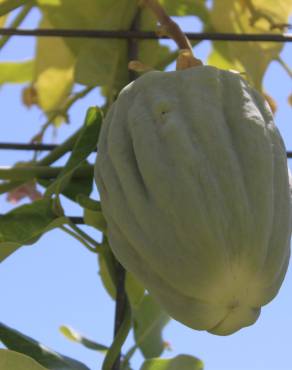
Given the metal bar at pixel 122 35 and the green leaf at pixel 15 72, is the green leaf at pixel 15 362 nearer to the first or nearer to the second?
the metal bar at pixel 122 35

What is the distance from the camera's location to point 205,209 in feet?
2.32

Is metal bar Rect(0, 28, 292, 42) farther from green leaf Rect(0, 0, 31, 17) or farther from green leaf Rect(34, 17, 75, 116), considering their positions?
green leaf Rect(34, 17, 75, 116)

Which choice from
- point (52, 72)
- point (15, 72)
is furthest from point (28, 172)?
point (15, 72)

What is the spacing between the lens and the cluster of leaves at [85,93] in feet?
3.35

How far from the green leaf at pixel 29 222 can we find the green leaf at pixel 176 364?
0.19 meters

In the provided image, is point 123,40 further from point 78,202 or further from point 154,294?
point 154,294

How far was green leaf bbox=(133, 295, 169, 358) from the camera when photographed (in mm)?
1226

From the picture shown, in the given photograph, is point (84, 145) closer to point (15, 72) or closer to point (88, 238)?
point (88, 238)

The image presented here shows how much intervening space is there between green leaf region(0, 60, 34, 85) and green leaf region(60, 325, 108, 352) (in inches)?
17.8

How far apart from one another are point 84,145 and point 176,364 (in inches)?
10.7

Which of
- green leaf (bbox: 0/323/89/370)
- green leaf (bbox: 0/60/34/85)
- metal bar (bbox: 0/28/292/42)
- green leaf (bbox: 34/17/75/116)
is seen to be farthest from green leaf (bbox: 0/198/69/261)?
green leaf (bbox: 0/60/34/85)

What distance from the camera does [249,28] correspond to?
131 centimetres

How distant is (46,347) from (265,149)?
0.39 meters

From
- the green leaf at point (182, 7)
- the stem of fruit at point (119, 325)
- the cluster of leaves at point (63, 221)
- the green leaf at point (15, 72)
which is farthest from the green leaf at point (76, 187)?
the green leaf at point (15, 72)
